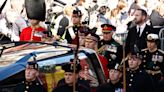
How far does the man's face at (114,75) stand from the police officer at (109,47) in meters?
0.95

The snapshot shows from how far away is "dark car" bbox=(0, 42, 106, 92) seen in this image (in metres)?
7.52

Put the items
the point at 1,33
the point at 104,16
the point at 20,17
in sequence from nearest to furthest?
1. the point at 1,33
2. the point at 20,17
3. the point at 104,16

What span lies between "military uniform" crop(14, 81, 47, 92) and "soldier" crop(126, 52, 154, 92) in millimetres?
1633

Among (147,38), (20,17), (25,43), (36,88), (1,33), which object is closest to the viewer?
(36,88)

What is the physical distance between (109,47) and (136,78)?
4.38 feet

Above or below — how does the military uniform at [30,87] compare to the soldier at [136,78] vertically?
above

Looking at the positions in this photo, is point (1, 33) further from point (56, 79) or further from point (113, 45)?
point (56, 79)

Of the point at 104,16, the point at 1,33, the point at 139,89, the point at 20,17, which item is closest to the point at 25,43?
the point at 139,89

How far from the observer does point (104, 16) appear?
15.9 m

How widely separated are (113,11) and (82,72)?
27.6 feet

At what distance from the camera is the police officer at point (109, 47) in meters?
10.1

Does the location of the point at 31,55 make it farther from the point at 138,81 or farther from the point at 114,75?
the point at 138,81

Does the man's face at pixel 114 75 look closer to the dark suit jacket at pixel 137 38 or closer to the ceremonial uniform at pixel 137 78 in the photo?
the ceremonial uniform at pixel 137 78

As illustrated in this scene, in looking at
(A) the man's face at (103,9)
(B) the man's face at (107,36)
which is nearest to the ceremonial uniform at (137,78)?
(B) the man's face at (107,36)
